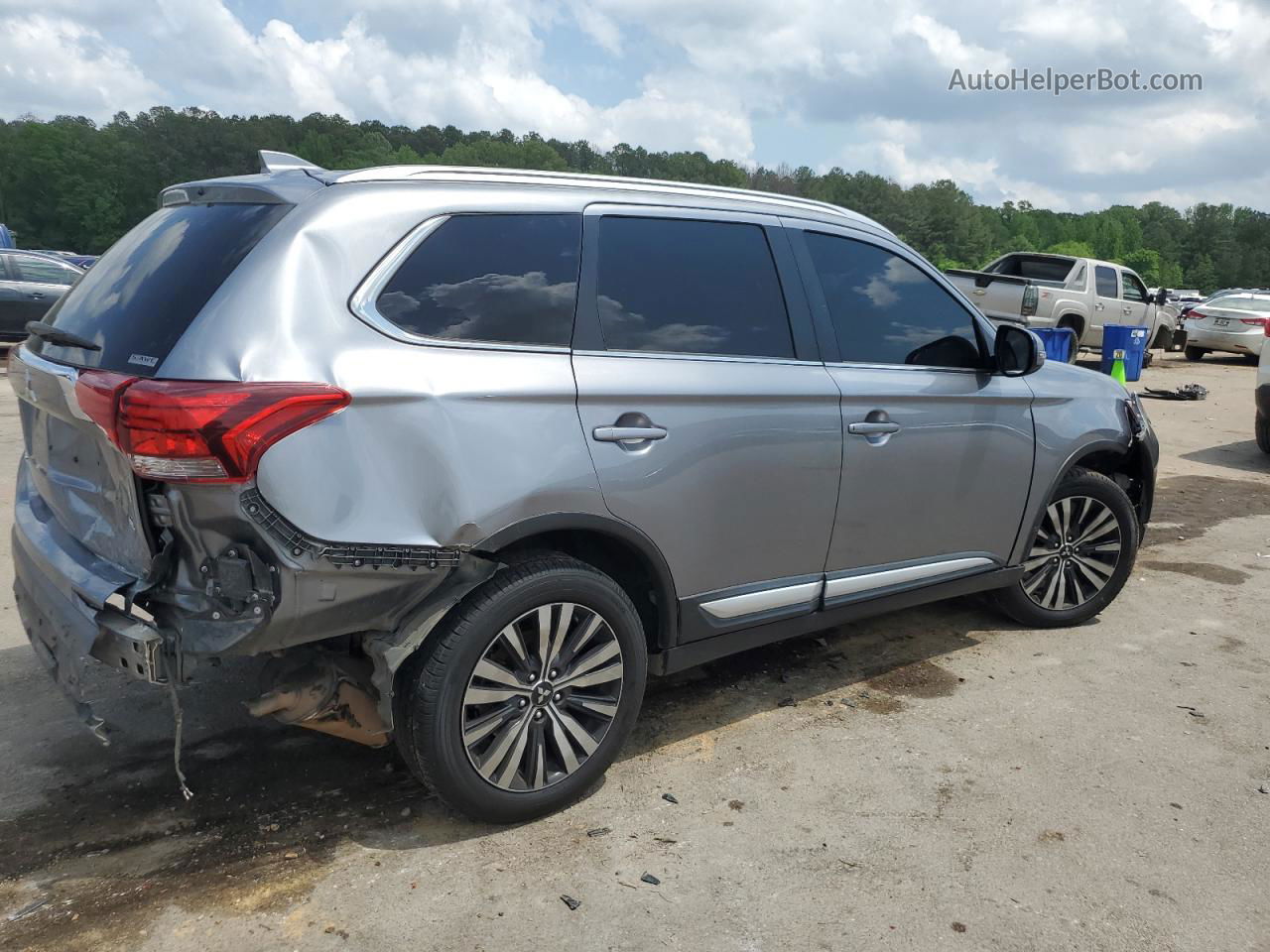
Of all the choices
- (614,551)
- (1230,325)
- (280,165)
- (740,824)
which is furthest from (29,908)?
(1230,325)

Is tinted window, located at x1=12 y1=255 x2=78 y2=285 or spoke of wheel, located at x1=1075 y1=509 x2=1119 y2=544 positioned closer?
spoke of wheel, located at x1=1075 y1=509 x2=1119 y2=544

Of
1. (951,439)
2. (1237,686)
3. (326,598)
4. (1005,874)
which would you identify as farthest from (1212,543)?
(326,598)

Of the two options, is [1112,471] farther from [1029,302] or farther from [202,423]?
[1029,302]

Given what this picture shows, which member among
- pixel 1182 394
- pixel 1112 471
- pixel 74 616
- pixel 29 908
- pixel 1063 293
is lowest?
pixel 1182 394

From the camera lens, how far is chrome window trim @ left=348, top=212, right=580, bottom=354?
276cm

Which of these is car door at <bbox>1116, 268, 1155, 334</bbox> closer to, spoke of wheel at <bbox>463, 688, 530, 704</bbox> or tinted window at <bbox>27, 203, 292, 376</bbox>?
spoke of wheel at <bbox>463, 688, 530, 704</bbox>

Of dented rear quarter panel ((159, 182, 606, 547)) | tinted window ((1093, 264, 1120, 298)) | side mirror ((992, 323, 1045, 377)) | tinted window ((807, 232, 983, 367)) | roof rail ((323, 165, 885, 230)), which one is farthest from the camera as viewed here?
tinted window ((1093, 264, 1120, 298))

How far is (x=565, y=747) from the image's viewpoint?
10.5ft

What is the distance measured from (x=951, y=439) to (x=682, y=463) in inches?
56.2

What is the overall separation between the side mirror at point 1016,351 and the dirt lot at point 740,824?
1.35 meters

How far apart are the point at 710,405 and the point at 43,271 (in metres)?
16.5

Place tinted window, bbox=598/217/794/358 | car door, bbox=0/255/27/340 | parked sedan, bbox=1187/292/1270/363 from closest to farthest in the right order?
tinted window, bbox=598/217/794/358
car door, bbox=0/255/27/340
parked sedan, bbox=1187/292/1270/363

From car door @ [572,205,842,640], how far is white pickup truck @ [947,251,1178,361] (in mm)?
13753

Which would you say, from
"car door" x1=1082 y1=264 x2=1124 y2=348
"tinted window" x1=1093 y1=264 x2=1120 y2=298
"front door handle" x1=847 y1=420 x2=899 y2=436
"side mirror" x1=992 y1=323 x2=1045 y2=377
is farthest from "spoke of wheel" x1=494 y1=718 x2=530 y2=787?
"tinted window" x1=1093 y1=264 x2=1120 y2=298
